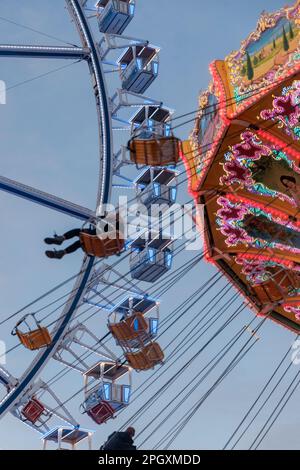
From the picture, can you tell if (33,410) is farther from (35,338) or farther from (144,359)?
(144,359)

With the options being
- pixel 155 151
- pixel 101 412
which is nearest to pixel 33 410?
A: pixel 101 412

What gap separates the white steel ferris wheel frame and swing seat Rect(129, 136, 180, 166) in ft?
8.10

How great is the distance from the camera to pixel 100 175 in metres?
19.8

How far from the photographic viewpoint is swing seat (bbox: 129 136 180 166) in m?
16.9

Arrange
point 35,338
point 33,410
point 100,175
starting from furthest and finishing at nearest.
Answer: point 33,410
point 100,175
point 35,338

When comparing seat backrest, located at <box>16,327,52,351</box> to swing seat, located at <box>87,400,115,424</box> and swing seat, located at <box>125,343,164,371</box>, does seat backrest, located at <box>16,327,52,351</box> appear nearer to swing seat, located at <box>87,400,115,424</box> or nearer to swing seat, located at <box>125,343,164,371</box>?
swing seat, located at <box>125,343,164,371</box>

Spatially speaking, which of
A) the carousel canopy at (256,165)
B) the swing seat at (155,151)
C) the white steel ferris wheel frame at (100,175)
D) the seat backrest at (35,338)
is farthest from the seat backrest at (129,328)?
the swing seat at (155,151)

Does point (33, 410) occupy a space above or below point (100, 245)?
below

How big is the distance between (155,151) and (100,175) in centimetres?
301

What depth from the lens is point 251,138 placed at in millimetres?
15625

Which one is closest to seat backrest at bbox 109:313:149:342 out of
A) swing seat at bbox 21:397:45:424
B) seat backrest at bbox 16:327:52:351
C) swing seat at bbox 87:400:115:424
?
seat backrest at bbox 16:327:52:351

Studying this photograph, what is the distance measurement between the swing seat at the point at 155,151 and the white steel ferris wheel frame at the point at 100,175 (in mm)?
2468
